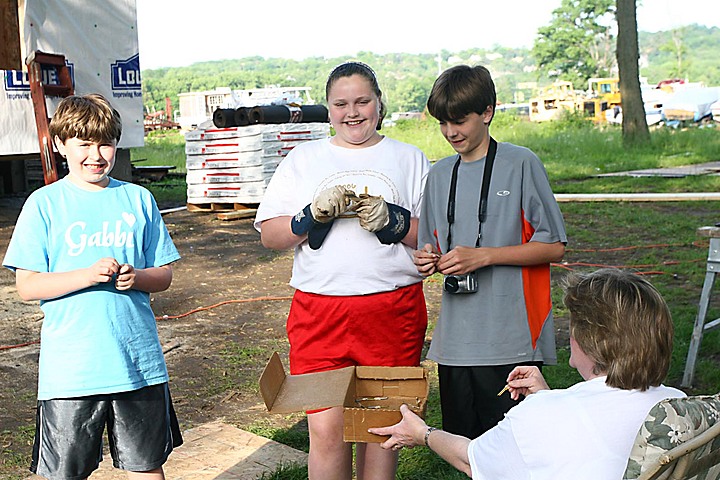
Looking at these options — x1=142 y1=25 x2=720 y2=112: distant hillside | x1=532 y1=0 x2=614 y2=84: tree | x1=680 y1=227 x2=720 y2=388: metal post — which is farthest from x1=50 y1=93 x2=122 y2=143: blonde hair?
x1=532 y1=0 x2=614 y2=84: tree

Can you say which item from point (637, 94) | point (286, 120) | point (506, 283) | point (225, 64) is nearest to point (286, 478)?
point (506, 283)

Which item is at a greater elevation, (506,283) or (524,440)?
(506,283)

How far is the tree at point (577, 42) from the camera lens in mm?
91625

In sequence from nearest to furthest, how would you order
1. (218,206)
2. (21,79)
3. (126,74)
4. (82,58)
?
(21,79) < (82,58) < (126,74) < (218,206)

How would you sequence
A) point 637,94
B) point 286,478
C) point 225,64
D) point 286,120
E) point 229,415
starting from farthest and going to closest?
point 225,64 → point 637,94 → point 286,120 → point 229,415 → point 286,478

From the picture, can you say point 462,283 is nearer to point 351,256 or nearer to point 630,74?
point 351,256

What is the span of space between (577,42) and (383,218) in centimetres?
9455

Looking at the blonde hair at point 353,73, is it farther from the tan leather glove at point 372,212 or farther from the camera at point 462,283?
the camera at point 462,283

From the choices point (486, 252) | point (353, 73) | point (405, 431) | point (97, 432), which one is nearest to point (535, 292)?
point (486, 252)

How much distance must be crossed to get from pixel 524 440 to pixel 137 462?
1.53 meters

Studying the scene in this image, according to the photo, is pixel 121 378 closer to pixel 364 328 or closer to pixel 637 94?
pixel 364 328

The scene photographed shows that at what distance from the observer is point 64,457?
3010 mm

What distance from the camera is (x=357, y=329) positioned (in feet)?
10.7

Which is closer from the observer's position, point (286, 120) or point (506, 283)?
point (506, 283)
